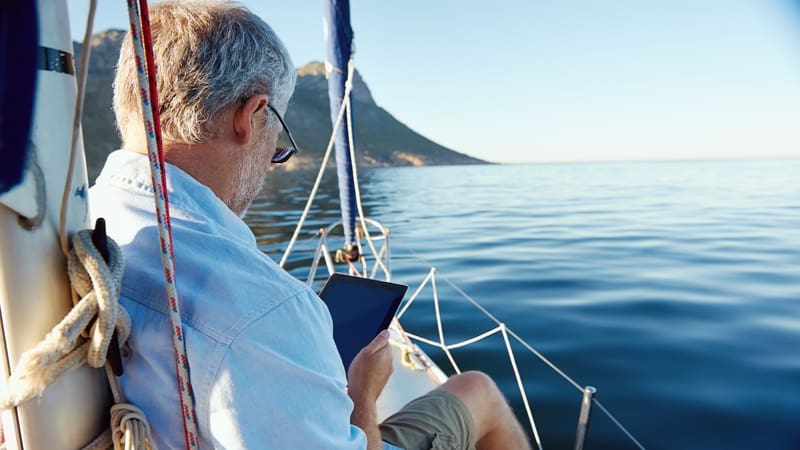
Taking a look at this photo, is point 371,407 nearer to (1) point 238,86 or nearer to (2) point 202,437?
(2) point 202,437

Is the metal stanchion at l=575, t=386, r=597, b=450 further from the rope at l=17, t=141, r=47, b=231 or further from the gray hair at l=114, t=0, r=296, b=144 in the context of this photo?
the rope at l=17, t=141, r=47, b=231

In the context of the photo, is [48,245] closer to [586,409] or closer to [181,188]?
[181,188]

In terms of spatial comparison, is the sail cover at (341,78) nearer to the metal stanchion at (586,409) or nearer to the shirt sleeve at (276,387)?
the metal stanchion at (586,409)

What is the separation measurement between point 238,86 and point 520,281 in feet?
13.1

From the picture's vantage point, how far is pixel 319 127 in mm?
81375

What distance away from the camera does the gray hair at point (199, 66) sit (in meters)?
0.77

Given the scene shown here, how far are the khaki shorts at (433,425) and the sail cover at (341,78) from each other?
1700 millimetres

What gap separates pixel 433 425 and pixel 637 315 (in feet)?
9.03

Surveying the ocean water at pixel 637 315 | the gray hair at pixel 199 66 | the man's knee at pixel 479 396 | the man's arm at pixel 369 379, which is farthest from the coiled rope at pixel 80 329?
the ocean water at pixel 637 315

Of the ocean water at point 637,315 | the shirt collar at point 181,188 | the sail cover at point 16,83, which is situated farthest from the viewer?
the ocean water at point 637,315

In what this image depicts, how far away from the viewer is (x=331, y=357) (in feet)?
2.19

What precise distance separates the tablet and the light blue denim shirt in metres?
0.61

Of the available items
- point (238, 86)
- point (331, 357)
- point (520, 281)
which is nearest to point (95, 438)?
A: point (331, 357)

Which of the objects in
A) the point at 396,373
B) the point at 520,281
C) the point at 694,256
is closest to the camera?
the point at 396,373
